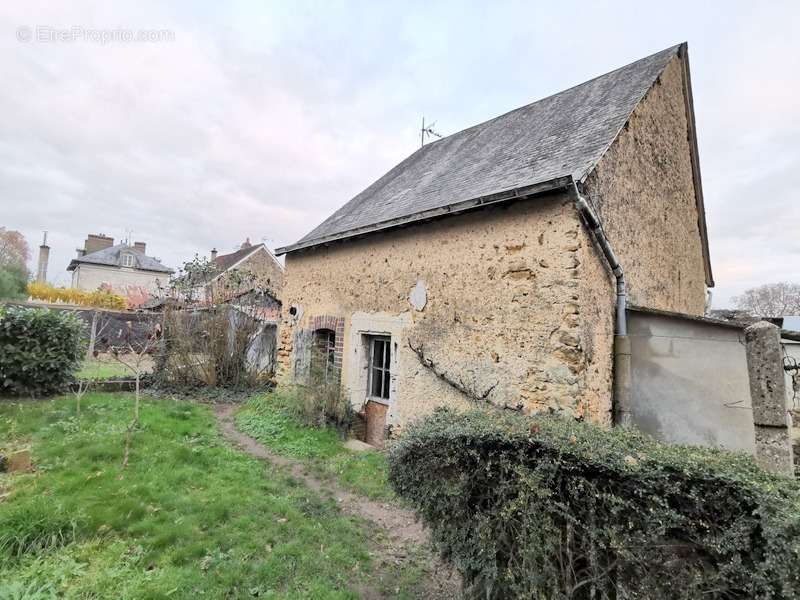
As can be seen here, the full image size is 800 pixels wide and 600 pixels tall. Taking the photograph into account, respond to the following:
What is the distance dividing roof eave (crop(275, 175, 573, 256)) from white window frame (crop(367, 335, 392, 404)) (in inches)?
72.2

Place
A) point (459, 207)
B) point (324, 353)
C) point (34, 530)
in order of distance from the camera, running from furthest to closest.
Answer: point (324, 353)
point (459, 207)
point (34, 530)

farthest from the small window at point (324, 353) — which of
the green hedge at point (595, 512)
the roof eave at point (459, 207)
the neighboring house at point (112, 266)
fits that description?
the neighboring house at point (112, 266)

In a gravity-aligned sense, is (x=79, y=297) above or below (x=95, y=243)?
below

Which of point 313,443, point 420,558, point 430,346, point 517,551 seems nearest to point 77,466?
point 313,443

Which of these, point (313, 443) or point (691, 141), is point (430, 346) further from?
point (691, 141)

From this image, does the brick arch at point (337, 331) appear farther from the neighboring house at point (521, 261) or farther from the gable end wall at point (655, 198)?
the gable end wall at point (655, 198)

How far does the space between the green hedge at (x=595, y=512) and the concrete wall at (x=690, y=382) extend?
101 inches

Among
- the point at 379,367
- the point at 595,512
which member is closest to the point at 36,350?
the point at 379,367

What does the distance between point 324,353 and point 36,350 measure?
5.16 m

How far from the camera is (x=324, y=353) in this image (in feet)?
26.0

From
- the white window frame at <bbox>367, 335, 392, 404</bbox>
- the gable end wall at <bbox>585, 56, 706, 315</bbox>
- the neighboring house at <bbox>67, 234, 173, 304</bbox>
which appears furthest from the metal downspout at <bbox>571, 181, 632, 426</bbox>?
the neighboring house at <bbox>67, 234, 173, 304</bbox>

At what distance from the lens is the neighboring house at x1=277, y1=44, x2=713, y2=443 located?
444 centimetres

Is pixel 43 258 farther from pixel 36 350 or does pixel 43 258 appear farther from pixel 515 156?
pixel 515 156

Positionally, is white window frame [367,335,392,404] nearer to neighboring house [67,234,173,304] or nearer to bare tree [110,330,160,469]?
bare tree [110,330,160,469]
